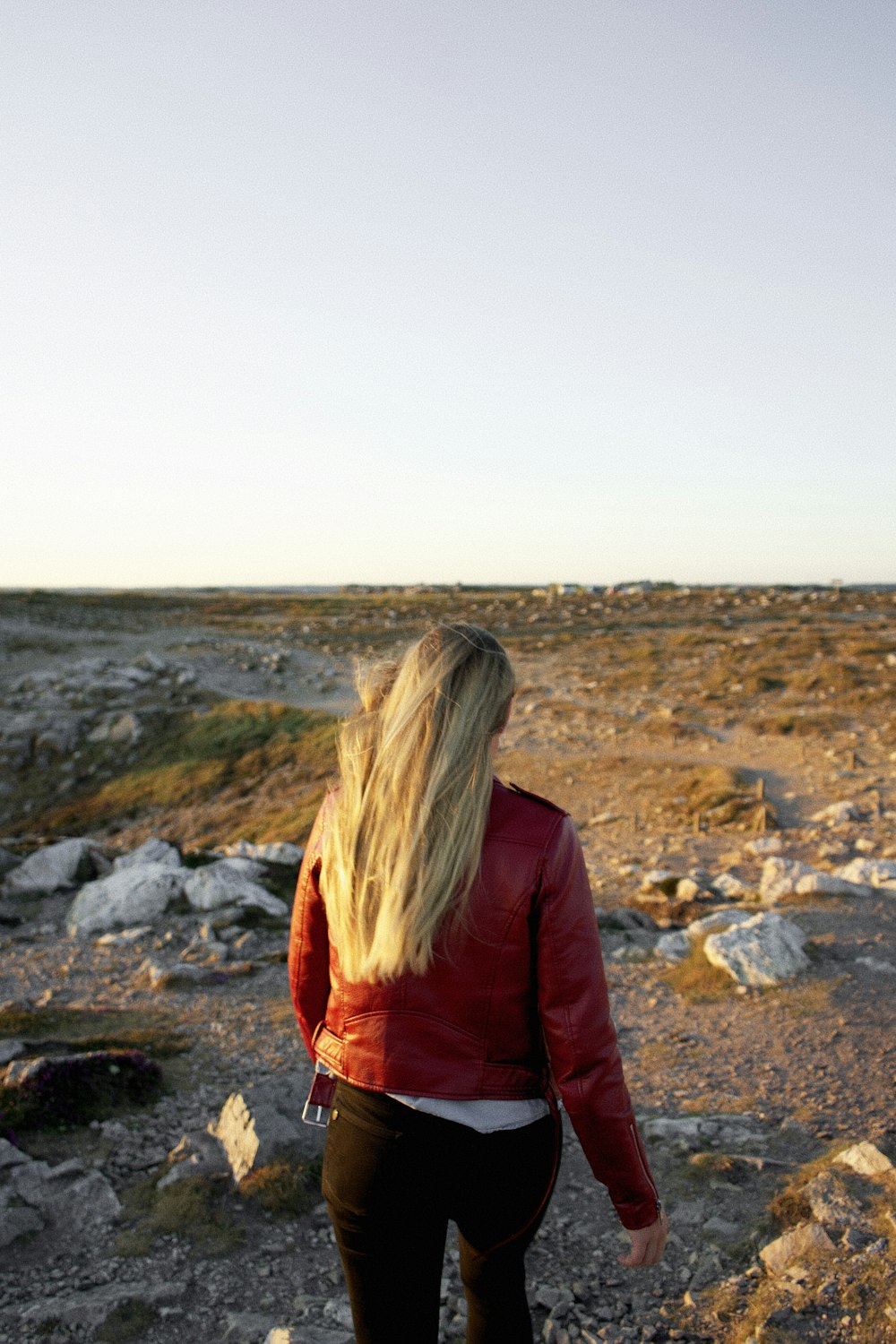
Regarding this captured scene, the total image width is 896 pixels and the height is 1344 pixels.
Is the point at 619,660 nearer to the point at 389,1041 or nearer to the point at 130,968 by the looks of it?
the point at 130,968

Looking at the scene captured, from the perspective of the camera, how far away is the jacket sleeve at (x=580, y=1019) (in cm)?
204

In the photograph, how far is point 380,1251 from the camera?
2.09m

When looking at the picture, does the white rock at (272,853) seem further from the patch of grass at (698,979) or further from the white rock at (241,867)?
the patch of grass at (698,979)

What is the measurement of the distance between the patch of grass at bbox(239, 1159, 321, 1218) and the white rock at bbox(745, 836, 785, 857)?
8.01 meters

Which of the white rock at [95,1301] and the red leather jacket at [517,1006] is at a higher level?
the red leather jacket at [517,1006]

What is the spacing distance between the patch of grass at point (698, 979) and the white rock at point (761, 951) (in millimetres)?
70

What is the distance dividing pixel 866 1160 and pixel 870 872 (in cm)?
590

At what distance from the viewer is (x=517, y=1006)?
6.94ft

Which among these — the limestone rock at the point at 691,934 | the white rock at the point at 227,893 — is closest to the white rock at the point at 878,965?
the limestone rock at the point at 691,934

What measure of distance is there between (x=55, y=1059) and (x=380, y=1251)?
4.48 metres

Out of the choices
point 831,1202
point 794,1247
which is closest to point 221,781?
point 831,1202

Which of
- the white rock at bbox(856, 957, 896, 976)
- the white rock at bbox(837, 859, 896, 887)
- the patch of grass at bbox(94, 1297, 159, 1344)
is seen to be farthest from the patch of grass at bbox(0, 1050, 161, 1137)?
the white rock at bbox(837, 859, 896, 887)

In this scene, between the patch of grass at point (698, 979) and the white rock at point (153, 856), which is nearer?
the patch of grass at point (698, 979)

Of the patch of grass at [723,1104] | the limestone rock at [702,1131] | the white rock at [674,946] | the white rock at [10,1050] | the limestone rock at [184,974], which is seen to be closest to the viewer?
the limestone rock at [702,1131]
